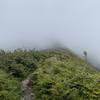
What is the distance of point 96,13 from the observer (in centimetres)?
2762

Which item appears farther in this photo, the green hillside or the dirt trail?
the dirt trail

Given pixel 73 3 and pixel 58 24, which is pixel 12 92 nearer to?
pixel 58 24

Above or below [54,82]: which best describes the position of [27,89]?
below

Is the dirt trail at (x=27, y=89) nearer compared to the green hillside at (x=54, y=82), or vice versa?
the green hillside at (x=54, y=82)

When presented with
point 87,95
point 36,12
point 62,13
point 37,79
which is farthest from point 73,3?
point 87,95

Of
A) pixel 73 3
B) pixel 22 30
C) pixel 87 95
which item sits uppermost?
pixel 73 3

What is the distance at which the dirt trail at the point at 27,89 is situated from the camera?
11945 millimetres

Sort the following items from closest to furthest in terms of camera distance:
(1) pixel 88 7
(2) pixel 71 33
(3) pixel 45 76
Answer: (3) pixel 45 76 → (2) pixel 71 33 → (1) pixel 88 7

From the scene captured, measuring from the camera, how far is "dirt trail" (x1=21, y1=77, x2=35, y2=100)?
11945 millimetres

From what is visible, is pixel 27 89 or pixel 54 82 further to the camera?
pixel 27 89

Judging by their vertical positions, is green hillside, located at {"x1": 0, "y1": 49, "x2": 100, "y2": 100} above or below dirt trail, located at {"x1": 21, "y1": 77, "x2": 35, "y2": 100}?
above

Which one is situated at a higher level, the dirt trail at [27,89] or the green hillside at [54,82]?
the green hillside at [54,82]

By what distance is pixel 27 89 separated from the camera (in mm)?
12531

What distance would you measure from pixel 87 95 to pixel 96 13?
17751mm
